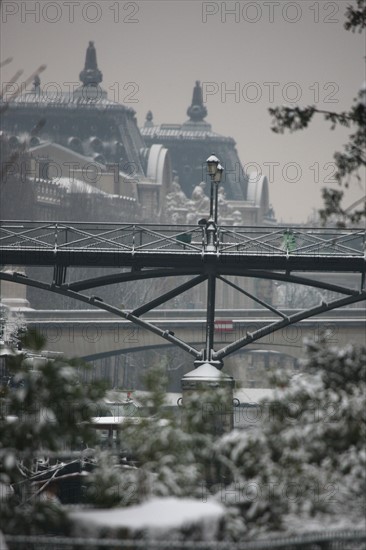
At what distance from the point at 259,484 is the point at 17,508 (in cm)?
287

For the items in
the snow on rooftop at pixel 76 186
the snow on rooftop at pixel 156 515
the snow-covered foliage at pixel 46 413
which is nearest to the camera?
the snow on rooftop at pixel 156 515

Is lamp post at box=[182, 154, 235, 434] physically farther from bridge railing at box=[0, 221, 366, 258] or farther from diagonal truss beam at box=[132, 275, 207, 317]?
diagonal truss beam at box=[132, 275, 207, 317]

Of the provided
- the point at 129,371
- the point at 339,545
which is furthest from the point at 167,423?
the point at 129,371

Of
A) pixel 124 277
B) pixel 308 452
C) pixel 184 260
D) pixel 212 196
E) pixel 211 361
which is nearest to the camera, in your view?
pixel 308 452

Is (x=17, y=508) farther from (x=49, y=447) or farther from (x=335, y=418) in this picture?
(x=335, y=418)

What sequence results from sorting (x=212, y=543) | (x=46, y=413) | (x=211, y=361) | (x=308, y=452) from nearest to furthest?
(x=212, y=543) → (x=308, y=452) → (x=46, y=413) → (x=211, y=361)

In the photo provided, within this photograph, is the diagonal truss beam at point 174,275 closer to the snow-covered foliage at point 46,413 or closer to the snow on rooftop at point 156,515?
the snow-covered foliage at point 46,413

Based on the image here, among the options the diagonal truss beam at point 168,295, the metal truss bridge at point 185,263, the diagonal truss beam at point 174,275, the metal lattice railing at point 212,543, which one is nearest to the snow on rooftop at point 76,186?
the metal truss bridge at point 185,263

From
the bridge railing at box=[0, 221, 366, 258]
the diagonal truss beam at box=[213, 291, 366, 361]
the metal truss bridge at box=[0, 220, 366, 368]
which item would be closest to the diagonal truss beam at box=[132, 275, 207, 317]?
the metal truss bridge at box=[0, 220, 366, 368]

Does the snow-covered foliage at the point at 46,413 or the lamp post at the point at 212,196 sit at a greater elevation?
the lamp post at the point at 212,196

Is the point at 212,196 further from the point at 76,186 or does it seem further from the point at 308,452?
the point at 76,186

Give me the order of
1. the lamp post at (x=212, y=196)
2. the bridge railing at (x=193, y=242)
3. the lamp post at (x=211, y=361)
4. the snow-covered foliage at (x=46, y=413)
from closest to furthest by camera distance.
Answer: the snow-covered foliage at (x=46, y=413)
the lamp post at (x=211, y=361)
the lamp post at (x=212, y=196)
the bridge railing at (x=193, y=242)

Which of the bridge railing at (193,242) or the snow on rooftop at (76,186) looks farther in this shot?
the snow on rooftop at (76,186)

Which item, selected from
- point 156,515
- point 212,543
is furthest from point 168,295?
point 212,543
